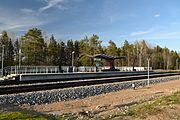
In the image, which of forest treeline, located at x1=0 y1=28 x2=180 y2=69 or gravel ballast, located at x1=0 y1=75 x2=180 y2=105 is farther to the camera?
forest treeline, located at x1=0 y1=28 x2=180 y2=69

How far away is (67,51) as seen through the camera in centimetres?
10019

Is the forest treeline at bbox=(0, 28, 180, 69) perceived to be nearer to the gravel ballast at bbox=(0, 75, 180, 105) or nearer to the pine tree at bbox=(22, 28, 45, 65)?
the pine tree at bbox=(22, 28, 45, 65)

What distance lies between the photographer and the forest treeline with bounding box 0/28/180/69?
7400cm

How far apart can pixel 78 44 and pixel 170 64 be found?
47533 millimetres

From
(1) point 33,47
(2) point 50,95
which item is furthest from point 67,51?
(2) point 50,95

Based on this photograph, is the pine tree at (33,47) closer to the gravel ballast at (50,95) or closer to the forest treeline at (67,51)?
the forest treeline at (67,51)

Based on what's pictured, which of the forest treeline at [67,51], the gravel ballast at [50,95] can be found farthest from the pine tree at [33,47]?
the gravel ballast at [50,95]

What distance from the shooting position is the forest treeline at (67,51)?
243 ft

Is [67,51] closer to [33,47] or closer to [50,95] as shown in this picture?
[33,47]

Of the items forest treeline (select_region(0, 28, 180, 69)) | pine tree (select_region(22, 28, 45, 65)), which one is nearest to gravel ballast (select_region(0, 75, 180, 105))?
forest treeline (select_region(0, 28, 180, 69))

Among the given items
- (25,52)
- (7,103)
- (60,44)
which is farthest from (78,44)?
(7,103)

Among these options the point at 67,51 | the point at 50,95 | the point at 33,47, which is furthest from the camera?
the point at 67,51

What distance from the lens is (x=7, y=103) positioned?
19.2 metres

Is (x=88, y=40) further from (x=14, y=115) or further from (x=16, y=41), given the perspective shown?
(x=14, y=115)
